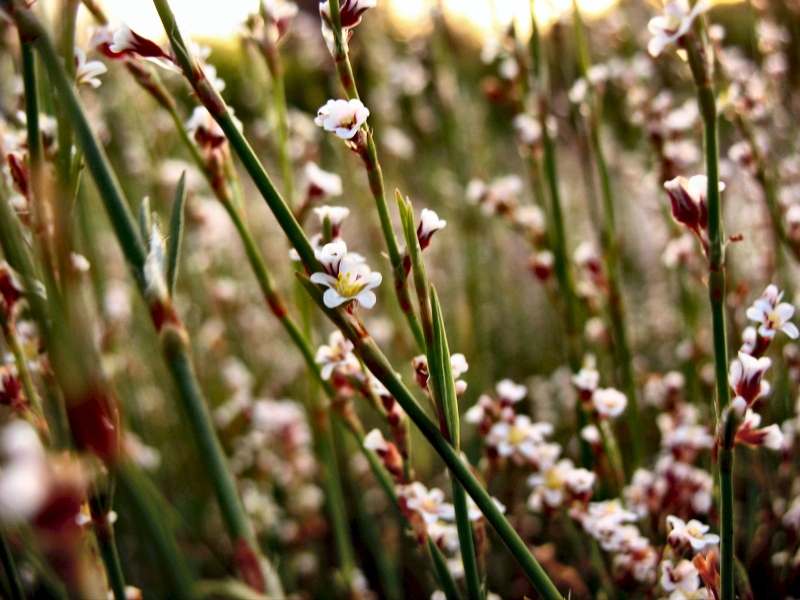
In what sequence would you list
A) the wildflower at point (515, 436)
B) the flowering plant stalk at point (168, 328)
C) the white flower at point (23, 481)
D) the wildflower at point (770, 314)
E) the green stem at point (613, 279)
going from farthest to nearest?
the green stem at point (613, 279)
the wildflower at point (515, 436)
the wildflower at point (770, 314)
the flowering plant stalk at point (168, 328)
the white flower at point (23, 481)

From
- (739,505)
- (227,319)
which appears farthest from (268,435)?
(739,505)

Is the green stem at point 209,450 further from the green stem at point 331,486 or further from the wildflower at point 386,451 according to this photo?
the green stem at point 331,486

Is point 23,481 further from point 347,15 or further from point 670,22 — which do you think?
point 670,22

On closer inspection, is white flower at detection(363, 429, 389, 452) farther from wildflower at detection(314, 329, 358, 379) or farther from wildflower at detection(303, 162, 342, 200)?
wildflower at detection(303, 162, 342, 200)

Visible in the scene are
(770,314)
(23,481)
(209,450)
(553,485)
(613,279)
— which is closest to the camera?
(23,481)

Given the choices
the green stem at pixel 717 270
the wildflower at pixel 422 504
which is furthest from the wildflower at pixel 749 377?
the wildflower at pixel 422 504

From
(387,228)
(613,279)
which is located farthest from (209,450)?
(613,279)
